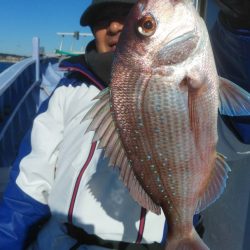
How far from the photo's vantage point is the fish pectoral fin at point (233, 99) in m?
1.04

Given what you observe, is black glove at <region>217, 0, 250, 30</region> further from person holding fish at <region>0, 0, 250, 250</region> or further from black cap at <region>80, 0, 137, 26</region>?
black cap at <region>80, 0, 137, 26</region>

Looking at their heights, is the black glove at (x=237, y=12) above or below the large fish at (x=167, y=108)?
above

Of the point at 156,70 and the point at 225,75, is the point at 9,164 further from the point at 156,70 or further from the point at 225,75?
the point at 156,70

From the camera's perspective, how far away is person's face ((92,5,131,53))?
5.79ft

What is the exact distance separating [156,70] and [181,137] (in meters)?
0.21

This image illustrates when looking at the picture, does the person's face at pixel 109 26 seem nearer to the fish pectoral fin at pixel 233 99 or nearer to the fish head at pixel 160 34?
the fish head at pixel 160 34

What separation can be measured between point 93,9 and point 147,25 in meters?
0.89

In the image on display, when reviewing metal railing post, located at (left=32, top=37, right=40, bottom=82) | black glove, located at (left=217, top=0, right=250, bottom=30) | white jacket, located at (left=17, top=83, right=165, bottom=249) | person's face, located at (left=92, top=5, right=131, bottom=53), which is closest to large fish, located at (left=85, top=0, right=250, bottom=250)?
black glove, located at (left=217, top=0, right=250, bottom=30)

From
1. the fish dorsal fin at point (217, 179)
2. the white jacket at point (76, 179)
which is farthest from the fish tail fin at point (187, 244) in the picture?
the white jacket at point (76, 179)

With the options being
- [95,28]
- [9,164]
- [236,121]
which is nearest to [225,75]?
[236,121]

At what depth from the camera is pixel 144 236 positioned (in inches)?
63.2

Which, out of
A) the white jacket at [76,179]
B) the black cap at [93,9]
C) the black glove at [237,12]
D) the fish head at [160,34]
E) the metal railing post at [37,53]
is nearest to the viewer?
the fish head at [160,34]

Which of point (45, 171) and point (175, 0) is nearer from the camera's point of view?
point (175, 0)

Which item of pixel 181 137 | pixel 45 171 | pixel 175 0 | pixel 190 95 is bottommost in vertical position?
pixel 45 171
